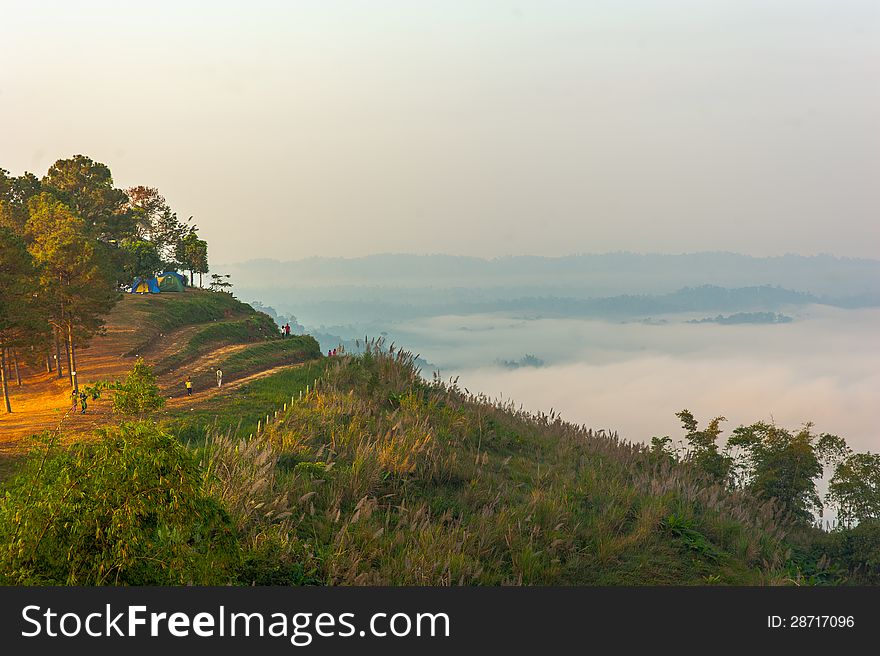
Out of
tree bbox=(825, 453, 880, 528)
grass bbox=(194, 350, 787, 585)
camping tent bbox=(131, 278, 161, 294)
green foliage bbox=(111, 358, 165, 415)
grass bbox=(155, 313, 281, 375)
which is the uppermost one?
camping tent bbox=(131, 278, 161, 294)

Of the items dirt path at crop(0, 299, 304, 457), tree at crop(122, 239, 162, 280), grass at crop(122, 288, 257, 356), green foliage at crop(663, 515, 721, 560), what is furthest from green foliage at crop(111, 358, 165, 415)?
tree at crop(122, 239, 162, 280)

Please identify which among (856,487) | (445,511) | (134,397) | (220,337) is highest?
(220,337)

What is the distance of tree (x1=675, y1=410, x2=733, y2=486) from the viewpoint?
31.0 m

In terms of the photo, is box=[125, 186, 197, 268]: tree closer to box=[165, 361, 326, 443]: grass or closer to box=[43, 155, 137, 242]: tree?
box=[43, 155, 137, 242]: tree

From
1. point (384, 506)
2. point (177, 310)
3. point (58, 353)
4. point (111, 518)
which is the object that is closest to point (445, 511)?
point (384, 506)

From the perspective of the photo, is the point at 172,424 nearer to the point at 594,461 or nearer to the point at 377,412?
the point at 377,412

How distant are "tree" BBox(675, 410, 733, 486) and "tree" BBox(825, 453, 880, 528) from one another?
257 inches

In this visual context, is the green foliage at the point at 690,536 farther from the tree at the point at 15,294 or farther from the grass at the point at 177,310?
the grass at the point at 177,310

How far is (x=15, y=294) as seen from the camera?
A: 29.1 meters

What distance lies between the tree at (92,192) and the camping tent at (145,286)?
4.49 meters

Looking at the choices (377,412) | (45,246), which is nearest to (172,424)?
(377,412)

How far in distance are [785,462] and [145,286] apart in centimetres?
5508

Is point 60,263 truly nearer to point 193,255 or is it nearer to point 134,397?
point 134,397

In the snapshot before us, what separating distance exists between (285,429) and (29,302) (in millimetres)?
24396
